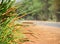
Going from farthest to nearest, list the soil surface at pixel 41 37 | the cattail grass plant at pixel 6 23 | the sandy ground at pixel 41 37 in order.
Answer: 1. the sandy ground at pixel 41 37
2. the soil surface at pixel 41 37
3. the cattail grass plant at pixel 6 23

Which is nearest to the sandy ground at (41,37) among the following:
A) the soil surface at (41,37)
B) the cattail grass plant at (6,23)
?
the soil surface at (41,37)

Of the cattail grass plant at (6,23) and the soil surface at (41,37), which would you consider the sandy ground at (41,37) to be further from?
the cattail grass plant at (6,23)

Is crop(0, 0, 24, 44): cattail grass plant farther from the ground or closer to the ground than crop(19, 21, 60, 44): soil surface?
farther from the ground

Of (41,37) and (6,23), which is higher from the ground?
(6,23)

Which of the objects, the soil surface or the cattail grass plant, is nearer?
the cattail grass plant

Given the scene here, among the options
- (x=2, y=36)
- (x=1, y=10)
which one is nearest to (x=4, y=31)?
(x=2, y=36)

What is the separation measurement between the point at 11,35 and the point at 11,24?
0.15 meters

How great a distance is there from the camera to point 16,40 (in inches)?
140

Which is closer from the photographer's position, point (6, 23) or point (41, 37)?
point (6, 23)

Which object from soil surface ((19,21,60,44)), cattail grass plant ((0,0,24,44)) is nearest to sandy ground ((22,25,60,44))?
soil surface ((19,21,60,44))

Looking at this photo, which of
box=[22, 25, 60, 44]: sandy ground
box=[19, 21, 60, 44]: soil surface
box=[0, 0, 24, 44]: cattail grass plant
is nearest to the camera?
box=[0, 0, 24, 44]: cattail grass plant

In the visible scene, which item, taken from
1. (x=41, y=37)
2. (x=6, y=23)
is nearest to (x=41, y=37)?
(x=41, y=37)

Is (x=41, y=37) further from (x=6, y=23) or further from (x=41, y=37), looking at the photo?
(x=6, y=23)

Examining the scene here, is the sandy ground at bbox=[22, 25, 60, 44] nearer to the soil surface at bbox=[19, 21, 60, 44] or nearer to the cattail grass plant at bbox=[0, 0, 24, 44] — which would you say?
the soil surface at bbox=[19, 21, 60, 44]
